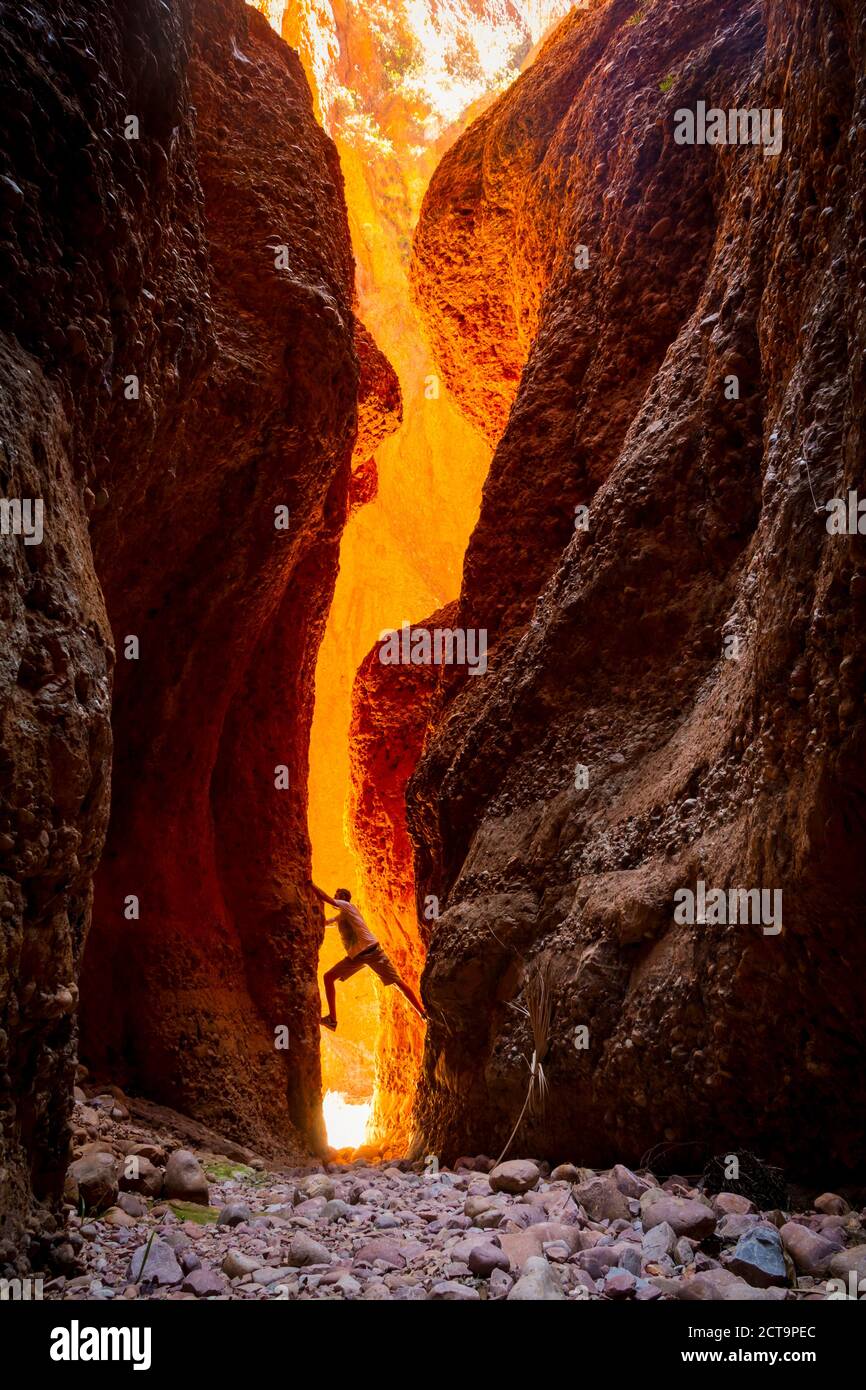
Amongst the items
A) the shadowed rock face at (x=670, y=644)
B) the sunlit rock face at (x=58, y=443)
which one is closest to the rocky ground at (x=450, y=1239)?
the sunlit rock face at (x=58, y=443)

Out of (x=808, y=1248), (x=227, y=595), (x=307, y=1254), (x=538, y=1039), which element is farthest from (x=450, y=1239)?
(x=227, y=595)

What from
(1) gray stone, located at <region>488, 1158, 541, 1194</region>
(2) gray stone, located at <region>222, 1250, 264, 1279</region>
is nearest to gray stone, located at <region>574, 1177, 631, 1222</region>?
(1) gray stone, located at <region>488, 1158, 541, 1194</region>

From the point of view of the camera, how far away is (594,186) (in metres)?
8.27

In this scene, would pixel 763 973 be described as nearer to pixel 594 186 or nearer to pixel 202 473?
pixel 202 473

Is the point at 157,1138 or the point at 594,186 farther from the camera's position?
the point at 594,186

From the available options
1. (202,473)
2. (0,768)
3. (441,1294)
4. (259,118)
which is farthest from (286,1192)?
(259,118)

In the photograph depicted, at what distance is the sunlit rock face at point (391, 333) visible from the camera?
2458 cm

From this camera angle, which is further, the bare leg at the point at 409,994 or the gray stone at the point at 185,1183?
the bare leg at the point at 409,994

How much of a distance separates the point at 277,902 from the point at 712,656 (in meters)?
5.10

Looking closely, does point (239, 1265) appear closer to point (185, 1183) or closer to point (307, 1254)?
point (307, 1254)

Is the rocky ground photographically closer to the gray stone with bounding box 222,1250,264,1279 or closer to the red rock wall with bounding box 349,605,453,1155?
the gray stone with bounding box 222,1250,264,1279

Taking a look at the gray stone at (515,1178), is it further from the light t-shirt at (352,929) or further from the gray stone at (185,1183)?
the light t-shirt at (352,929)

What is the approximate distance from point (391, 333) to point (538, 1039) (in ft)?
80.3

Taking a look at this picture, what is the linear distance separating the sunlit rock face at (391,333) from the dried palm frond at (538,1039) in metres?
17.7
